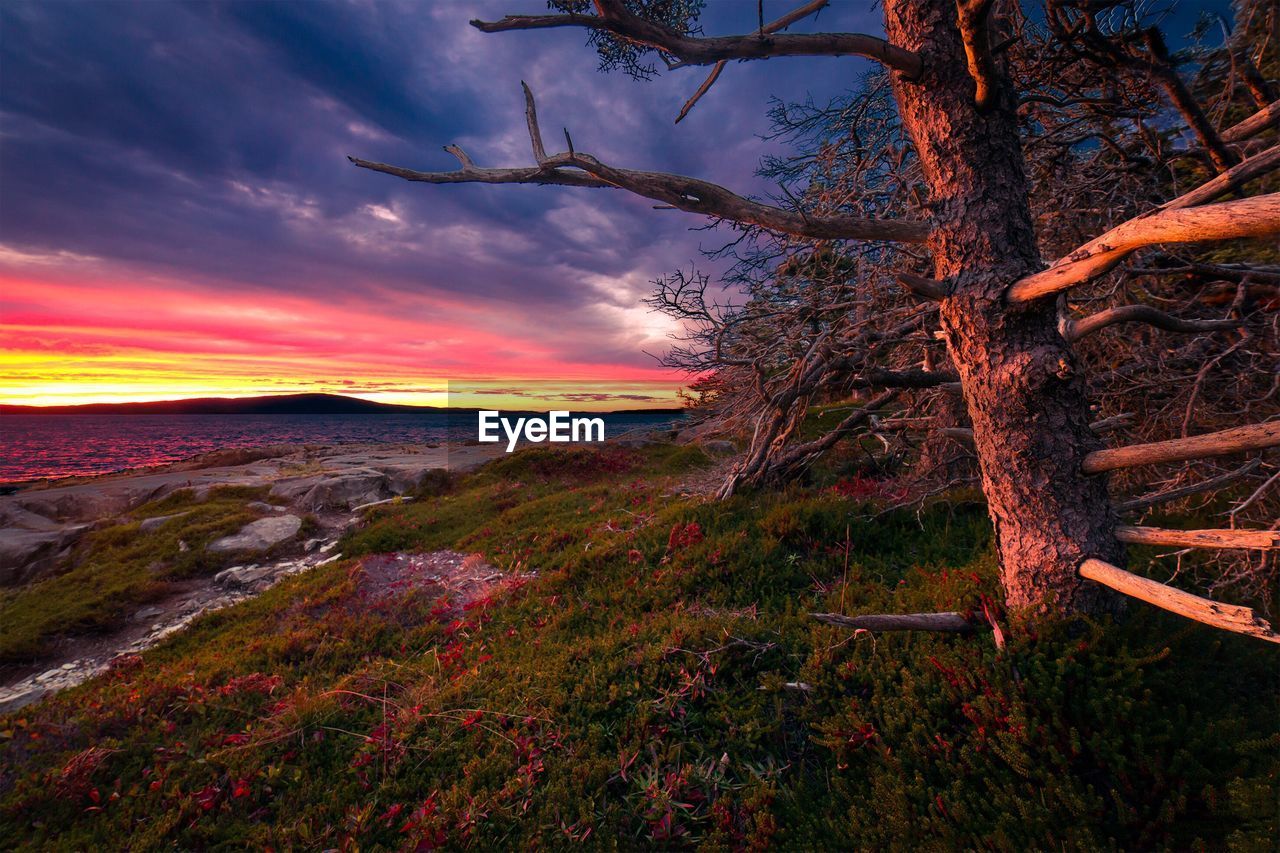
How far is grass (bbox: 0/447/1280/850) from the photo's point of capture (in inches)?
104

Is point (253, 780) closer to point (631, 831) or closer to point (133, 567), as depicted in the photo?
point (631, 831)

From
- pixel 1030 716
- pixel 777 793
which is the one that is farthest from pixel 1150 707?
pixel 777 793

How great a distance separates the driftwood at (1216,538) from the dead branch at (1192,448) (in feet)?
1.24

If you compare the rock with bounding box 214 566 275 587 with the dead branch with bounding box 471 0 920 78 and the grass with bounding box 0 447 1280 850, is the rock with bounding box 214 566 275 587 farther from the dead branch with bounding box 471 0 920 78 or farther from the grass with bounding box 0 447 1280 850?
the dead branch with bounding box 471 0 920 78

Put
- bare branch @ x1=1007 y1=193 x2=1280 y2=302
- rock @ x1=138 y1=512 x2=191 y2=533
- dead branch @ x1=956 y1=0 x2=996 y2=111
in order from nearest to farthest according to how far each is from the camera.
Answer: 1. bare branch @ x1=1007 y1=193 x2=1280 y2=302
2. dead branch @ x1=956 y1=0 x2=996 y2=111
3. rock @ x1=138 y1=512 x2=191 y2=533

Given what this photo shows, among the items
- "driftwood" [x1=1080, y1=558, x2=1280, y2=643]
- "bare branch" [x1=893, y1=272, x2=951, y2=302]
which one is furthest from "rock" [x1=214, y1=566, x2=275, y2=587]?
"driftwood" [x1=1080, y1=558, x2=1280, y2=643]

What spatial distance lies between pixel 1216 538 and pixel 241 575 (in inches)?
544

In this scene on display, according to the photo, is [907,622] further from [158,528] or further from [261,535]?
[158,528]

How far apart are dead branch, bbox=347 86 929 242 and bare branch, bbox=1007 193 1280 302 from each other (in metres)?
0.90

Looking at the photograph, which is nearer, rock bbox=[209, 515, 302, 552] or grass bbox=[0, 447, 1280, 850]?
grass bbox=[0, 447, 1280, 850]

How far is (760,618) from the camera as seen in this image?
204 inches

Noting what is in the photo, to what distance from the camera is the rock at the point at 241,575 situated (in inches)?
380

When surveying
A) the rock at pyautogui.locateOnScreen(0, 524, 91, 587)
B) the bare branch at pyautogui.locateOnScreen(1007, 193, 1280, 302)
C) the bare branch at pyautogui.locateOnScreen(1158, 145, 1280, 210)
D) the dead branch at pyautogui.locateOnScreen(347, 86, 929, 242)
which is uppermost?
the dead branch at pyautogui.locateOnScreen(347, 86, 929, 242)

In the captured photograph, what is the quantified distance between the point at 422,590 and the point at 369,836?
5.18m
